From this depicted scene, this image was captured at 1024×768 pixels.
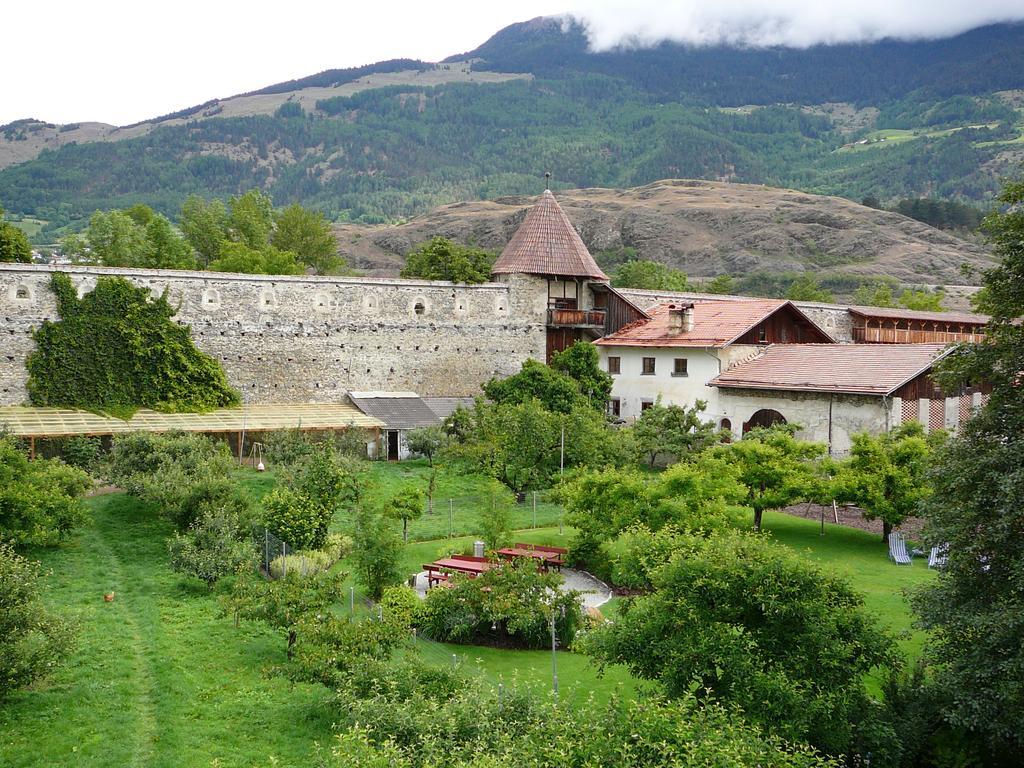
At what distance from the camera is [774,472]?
2103 centimetres

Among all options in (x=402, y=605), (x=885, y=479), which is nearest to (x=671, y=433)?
(x=885, y=479)

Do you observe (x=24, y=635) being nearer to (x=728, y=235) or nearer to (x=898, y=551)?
(x=898, y=551)

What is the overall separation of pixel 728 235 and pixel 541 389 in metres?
86.3

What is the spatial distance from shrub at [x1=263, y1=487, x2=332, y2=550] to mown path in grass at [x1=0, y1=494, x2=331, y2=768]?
187 cm

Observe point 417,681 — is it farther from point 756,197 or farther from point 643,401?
point 756,197

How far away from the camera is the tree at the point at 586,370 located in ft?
119

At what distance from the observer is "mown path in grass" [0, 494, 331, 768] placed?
10523 mm

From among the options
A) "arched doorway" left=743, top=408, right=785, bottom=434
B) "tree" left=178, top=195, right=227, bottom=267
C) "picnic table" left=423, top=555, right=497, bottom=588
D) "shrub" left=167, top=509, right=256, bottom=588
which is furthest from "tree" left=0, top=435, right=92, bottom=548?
"tree" left=178, top=195, right=227, bottom=267

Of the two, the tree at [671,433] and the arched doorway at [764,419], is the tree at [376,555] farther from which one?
the arched doorway at [764,419]

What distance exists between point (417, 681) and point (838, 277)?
8474cm

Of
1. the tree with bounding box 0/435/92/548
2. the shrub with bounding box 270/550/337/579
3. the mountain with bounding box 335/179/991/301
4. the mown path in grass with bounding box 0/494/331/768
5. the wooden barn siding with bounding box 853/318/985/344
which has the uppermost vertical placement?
the mountain with bounding box 335/179/991/301

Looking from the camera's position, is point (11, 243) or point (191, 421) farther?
point (11, 243)

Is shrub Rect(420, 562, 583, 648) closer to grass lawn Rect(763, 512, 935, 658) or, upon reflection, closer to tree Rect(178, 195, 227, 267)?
grass lawn Rect(763, 512, 935, 658)

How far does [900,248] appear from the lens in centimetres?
9769
